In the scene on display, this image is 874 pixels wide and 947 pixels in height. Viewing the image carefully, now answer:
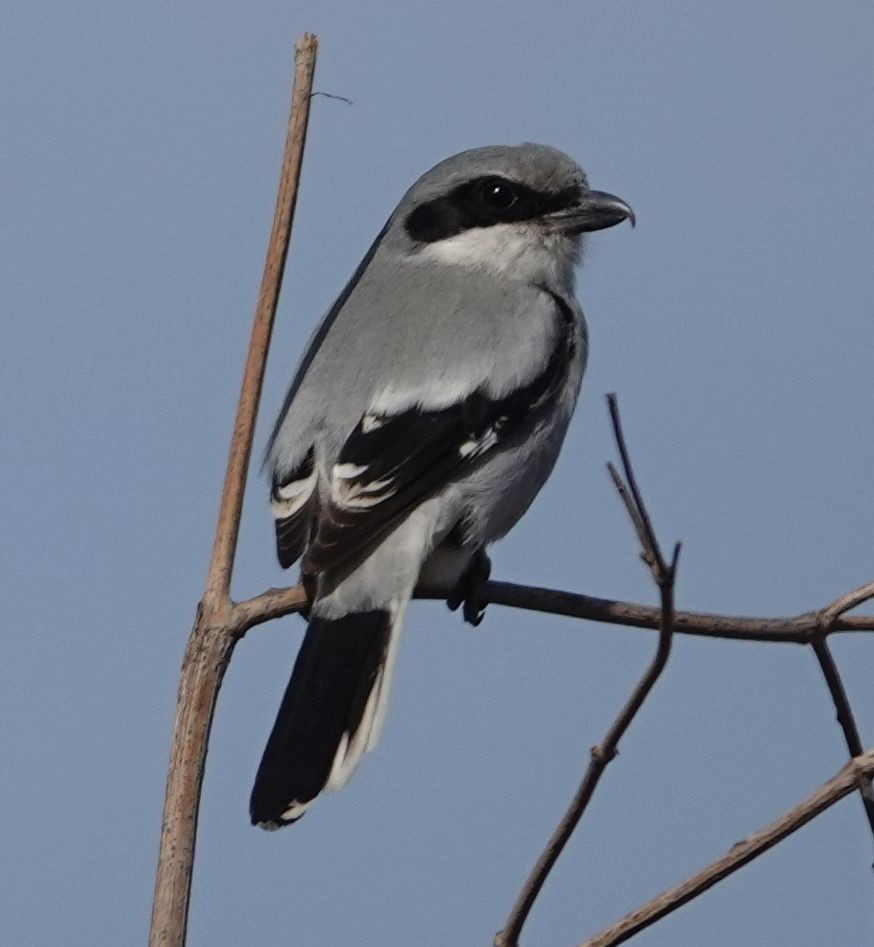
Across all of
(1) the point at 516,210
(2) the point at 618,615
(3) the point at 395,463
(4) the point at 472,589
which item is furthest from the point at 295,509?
(1) the point at 516,210

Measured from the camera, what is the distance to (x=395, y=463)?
3.12 metres

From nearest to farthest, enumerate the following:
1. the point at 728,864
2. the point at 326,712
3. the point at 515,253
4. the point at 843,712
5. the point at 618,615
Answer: the point at 728,864, the point at 843,712, the point at 618,615, the point at 326,712, the point at 515,253

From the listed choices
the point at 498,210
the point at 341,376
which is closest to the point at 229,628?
the point at 341,376

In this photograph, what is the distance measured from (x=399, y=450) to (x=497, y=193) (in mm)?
1053

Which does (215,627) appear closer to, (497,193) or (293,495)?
(293,495)

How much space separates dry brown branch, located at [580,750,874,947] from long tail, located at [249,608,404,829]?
3.58 feet

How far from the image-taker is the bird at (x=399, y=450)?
2973 mm

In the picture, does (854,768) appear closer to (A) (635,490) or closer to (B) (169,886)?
(A) (635,490)

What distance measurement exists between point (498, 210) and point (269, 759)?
168cm

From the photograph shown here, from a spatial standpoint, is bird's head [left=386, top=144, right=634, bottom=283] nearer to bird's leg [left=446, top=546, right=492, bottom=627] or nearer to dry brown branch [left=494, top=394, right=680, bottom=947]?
bird's leg [left=446, top=546, right=492, bottom=627]

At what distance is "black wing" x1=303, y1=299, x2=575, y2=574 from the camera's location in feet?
10.0

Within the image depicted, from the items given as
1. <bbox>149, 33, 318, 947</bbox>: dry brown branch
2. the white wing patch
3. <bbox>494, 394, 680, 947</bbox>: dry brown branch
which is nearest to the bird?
the white wing patch

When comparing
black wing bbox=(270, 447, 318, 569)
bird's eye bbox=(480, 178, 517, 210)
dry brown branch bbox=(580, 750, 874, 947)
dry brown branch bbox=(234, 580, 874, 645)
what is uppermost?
bird's eye bbox=(480, 178, 517, 210)

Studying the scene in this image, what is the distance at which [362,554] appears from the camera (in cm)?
316
